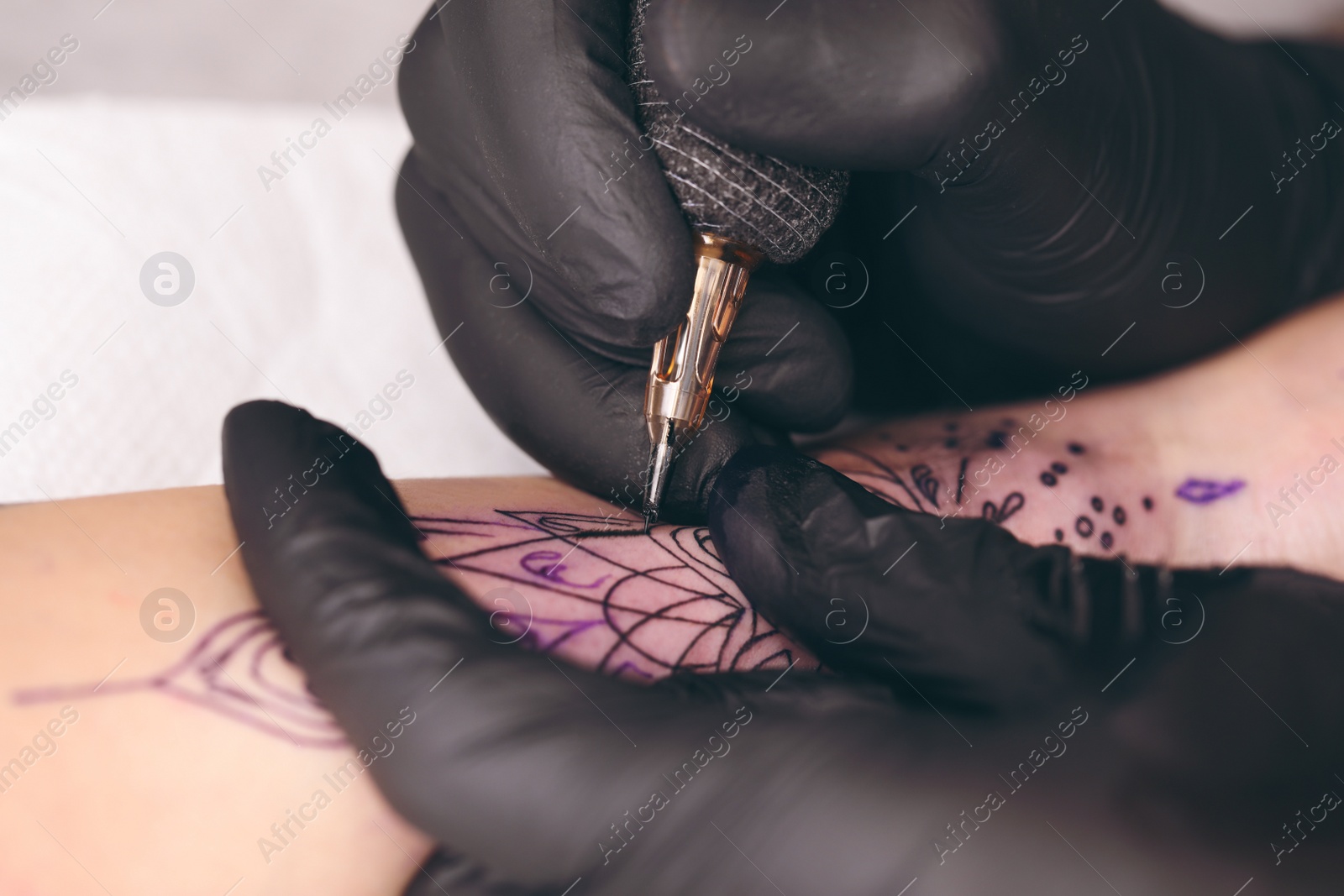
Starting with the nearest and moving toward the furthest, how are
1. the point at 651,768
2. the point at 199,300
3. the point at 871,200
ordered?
the point at 651,768, the point at 871,200, the point at 199,300

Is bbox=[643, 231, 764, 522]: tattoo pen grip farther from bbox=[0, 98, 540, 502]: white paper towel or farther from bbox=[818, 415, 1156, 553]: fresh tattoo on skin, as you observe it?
bbox=[0, 98, 540, 502]: white paper towel

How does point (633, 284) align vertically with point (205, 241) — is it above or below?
below

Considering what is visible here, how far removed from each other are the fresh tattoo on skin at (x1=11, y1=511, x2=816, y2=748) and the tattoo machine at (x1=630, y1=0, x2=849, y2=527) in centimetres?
8

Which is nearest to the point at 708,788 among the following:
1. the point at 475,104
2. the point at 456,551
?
the point at 456,551

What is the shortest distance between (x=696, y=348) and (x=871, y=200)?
0.38 metres

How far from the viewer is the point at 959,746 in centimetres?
55

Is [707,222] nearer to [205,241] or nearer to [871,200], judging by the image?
[871,200]

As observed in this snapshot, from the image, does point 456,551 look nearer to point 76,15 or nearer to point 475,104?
point 475,104

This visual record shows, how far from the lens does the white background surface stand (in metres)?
1.03

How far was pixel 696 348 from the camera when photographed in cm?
68

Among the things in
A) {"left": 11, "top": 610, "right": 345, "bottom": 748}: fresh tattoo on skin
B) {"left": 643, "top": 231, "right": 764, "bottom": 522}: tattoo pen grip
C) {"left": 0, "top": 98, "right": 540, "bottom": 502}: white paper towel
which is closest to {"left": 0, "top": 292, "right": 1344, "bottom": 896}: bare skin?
{"left": 11, "top": 610, "right": 345, "bottom": 748}: fresh tattoo on skin

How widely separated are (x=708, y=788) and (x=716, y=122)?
486 mm

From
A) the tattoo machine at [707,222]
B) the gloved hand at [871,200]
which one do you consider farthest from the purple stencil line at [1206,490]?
the tattoo machine at [707,222]

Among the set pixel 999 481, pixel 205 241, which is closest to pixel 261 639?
pixel 999 481
